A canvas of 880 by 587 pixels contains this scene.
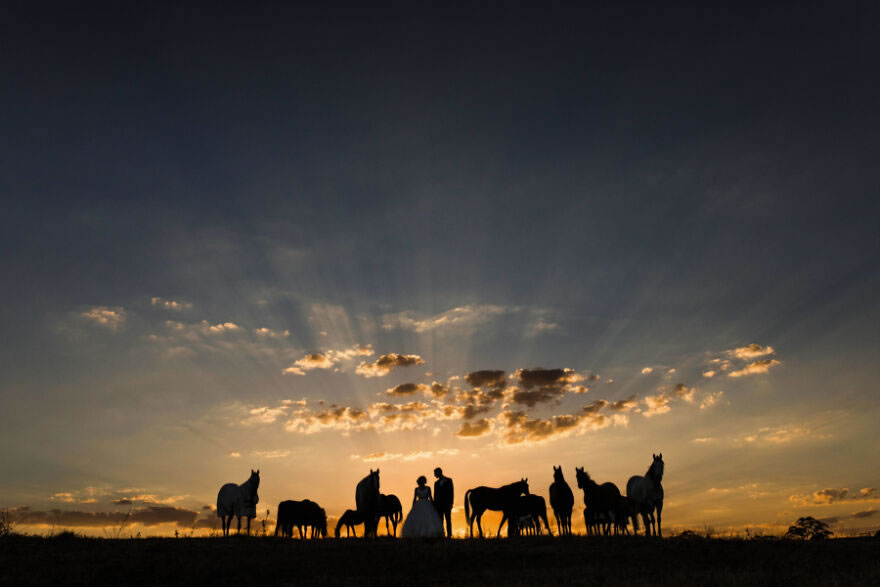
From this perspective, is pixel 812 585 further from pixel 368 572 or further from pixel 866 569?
pixel 368 572

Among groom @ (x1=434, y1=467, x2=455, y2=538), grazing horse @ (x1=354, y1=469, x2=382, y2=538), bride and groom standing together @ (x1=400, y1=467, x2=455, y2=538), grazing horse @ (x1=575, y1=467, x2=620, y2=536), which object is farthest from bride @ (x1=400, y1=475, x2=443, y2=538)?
grazing horse @ (x1=575, y1=467, x2=620, y2=536)

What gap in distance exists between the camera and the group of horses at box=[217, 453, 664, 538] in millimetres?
34656

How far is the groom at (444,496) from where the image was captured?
3234cm

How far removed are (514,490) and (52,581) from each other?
22.4 meters

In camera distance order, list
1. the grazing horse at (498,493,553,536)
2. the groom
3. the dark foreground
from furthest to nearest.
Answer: the grazing horse at (498,493,553,536)
the groom
the dark foreground

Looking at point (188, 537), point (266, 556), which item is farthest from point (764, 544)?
point (188, 537)

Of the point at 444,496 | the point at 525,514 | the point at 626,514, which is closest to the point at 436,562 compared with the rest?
the point at 444,496

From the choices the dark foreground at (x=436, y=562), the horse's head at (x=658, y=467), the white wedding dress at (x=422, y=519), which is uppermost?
the horse's head at (x=658, y=467)

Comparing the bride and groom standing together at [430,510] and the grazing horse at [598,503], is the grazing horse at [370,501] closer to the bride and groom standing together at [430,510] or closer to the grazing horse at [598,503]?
the bride and groom standing together at [430,510]

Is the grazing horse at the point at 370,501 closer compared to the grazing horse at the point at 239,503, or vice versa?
the grazing horse at the point at 370,501

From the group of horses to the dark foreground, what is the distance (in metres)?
4.71

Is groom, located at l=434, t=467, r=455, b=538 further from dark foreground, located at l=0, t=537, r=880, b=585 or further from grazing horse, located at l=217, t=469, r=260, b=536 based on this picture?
grazing horse, located at l=217, t=469, r=260, b=536

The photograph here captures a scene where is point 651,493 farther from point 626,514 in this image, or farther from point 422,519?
point 422,519

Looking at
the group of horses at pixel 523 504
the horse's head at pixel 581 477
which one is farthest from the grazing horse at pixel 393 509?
the horse's head at pixel 581 477
